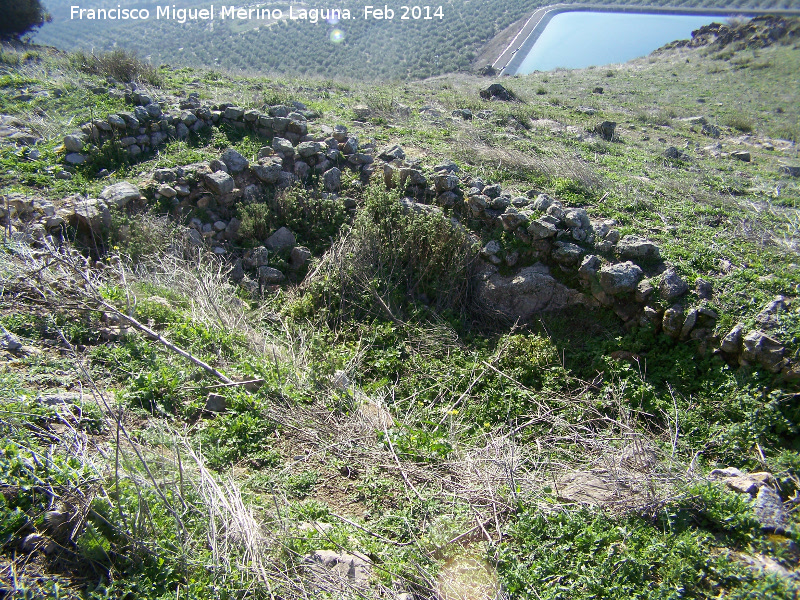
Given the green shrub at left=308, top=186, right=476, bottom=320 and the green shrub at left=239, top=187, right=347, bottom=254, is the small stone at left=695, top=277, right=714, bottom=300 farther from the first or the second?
the green shrub at left=239, top=187, right=347, bottom=254

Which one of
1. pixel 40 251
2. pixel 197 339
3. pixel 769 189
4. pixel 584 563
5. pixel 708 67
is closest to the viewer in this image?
pixel 584 563

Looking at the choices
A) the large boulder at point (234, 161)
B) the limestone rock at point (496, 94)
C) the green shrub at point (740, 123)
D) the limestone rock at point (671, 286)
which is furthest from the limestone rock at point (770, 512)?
the green shrub at point (740, 123)

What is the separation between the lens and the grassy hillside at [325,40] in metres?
23.7

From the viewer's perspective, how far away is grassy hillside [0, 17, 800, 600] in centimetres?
273

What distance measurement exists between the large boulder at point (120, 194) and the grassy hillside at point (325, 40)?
694 inches

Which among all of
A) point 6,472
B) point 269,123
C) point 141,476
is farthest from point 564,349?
point 269,123

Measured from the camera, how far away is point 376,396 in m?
4.55

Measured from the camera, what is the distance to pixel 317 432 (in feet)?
12.6

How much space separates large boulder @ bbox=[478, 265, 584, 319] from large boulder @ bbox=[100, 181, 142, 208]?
15.4ft

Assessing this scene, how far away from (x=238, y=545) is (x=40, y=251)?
12.9 ft

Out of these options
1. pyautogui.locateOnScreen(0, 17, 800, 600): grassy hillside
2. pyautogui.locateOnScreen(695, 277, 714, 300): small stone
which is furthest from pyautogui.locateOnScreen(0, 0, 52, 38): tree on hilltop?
pyautogui.locateOnScreen(695, 277, 714, 300): small stone

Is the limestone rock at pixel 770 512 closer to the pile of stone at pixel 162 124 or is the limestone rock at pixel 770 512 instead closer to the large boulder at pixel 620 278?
the large boulder at pixel 620 278

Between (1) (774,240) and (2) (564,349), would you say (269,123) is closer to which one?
(2) (564,349)

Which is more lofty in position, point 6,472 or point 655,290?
point 655,290
